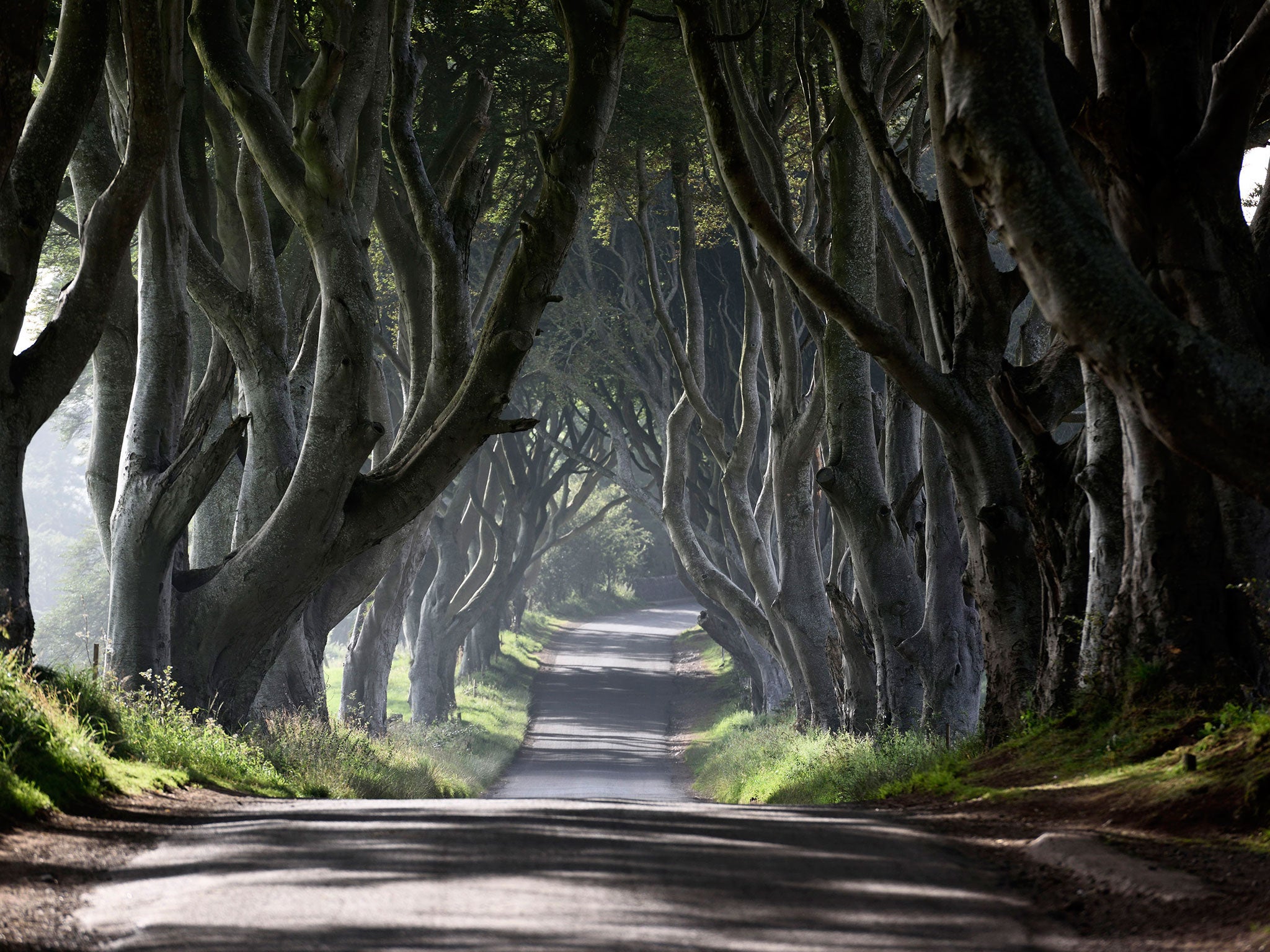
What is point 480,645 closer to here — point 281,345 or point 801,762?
point 801,762

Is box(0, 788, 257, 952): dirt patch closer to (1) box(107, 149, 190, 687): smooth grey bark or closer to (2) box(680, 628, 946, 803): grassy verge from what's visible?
(1) box(107, 149, 190, 687): smooth grey bark

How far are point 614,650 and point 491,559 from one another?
15321mm

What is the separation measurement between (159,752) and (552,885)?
455 cm

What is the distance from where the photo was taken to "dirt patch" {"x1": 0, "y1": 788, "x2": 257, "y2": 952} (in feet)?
12.7

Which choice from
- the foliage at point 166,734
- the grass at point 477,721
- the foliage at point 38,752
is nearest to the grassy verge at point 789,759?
the grass at point 477,721

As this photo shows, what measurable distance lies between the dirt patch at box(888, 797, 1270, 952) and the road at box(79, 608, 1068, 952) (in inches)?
6.5

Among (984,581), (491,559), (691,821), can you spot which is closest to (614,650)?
(491,559)

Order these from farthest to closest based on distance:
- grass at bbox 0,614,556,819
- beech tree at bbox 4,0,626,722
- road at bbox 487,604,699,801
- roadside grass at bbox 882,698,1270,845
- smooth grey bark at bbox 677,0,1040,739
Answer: road at bbox 487,604,699,801, beech tree at bbox 4,0,626,722, smooth grey bark at bbox 677,0,1040,739, grass at bbox 0,614,556,819, roadside grass at bbox 882,698,1270,845

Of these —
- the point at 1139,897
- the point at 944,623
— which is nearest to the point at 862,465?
the point at 944,623

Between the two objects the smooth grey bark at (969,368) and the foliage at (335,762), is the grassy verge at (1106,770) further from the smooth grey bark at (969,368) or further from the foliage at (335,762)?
the foliage at (335,762)

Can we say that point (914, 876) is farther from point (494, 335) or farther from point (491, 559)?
point (491, 559)

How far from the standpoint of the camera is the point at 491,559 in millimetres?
29922

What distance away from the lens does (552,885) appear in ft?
14.3

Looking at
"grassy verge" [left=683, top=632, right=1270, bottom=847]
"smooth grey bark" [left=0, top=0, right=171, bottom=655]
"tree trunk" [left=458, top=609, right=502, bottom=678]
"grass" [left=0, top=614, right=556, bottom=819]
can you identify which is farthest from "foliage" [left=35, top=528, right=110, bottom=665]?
"grassy verge" [left=683, top=632, right=1270, bottom=847]
